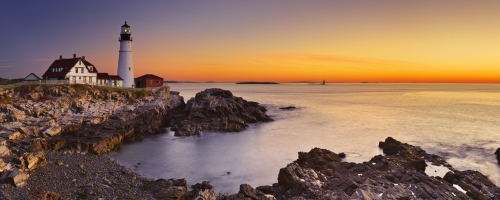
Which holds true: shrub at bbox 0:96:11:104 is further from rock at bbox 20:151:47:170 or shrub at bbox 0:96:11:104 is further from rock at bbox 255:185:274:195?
rock at bbox 255:185:274:195

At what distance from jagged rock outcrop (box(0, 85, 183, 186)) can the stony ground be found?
0.66m

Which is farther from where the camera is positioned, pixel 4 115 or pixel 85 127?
pixel 85 127

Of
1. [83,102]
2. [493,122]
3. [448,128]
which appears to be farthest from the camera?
[493,122]

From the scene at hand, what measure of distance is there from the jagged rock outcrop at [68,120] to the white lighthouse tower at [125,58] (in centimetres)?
851

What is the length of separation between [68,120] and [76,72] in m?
16.4

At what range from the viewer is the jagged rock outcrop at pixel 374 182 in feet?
43.6

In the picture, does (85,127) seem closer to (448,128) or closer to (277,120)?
(277,120)

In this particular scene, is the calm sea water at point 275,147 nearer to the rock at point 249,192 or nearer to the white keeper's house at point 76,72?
the rock at point 249,192

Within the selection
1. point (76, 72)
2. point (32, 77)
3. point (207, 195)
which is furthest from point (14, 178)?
point (76, 72)

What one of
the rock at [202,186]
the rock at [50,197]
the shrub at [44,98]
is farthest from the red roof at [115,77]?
the rock at [50,197]

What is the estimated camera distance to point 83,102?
106ft

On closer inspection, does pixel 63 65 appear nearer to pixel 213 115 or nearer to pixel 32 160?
pixel 213 115

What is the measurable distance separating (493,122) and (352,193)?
140 feet

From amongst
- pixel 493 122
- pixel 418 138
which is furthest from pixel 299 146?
pixel 493 122
